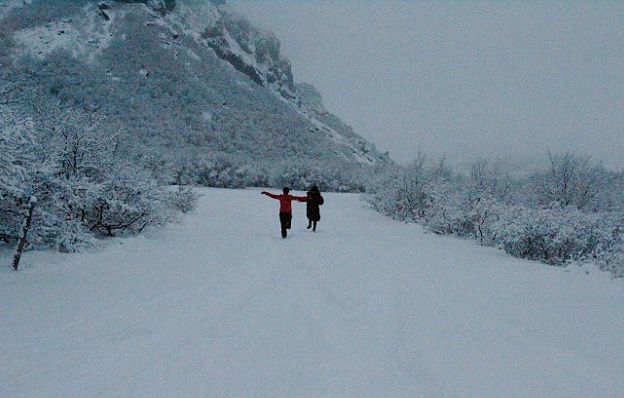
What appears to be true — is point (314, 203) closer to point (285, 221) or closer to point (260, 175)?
point (285, 221)

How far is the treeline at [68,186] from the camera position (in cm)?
439

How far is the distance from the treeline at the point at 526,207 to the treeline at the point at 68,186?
29.1 ft

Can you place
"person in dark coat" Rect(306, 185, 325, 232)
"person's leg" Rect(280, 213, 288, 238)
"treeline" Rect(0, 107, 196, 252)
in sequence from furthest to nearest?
"person in dark coat" Rect(306, 185, 325, 232) < "person's leg" Rect(280, 213, 288, 238) < "treeline" Rect(0, 107, 196, 252)

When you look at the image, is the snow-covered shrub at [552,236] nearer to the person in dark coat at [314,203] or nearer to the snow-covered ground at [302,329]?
the snow-covered ground at [302,329]

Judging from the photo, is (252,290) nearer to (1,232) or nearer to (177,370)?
(177,370)

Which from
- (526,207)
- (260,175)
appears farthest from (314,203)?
(260,175)

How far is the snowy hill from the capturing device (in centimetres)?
5312

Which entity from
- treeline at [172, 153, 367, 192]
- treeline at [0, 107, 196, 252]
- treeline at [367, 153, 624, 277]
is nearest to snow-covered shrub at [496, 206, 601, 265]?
treeline at [367, 153, 624, 277]

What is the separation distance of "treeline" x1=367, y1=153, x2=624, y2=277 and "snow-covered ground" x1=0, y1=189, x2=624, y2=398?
1.86 metres

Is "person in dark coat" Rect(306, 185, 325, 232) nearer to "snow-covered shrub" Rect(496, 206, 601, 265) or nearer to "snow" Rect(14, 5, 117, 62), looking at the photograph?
"snow-covered shrub" Rect(496, 206, 601, 265)

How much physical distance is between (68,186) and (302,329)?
4786 millimetres

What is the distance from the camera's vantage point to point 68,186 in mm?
5648

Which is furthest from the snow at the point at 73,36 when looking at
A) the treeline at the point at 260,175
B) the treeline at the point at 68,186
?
the treeline at the point at 68,186

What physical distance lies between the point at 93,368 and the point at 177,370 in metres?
0.60
